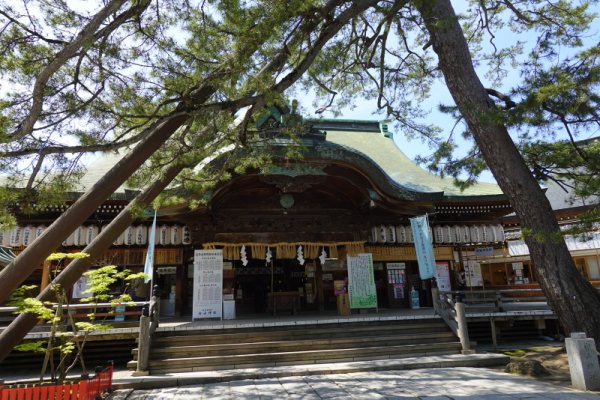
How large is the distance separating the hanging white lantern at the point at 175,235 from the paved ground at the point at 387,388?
5.66m

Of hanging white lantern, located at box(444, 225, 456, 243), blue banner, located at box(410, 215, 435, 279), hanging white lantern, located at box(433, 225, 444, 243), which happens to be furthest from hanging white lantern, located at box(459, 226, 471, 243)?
blue banner, located at box(410, 215, 435, 279)

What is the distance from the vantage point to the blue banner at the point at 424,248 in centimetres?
1162

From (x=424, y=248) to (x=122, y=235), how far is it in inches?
373

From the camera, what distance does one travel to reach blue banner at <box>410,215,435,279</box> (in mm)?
11625

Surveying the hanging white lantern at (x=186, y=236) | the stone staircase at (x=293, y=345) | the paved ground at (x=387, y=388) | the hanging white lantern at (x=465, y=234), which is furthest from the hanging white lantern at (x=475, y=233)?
the hanging white lantern at (x=186, y=236)

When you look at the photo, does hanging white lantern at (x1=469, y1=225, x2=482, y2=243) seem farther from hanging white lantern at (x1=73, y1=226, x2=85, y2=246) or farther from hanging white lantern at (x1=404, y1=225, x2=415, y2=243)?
hanging white lantern at (x1=73, y1=226, x2=85, y2=246)

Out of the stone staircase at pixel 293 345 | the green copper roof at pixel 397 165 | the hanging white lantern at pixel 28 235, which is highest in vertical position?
the green copper roof at pixel 397 165

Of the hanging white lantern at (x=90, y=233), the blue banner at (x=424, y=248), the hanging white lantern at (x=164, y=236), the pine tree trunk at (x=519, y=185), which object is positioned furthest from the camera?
the hanging white lantern at (x=164, y=236)

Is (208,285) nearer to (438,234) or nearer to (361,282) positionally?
(361,282)

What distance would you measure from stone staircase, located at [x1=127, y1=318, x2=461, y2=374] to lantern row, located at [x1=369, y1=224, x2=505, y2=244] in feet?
12.4

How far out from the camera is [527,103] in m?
6.30

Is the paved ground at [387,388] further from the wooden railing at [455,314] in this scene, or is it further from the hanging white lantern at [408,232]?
the hanging white lantern at [408,232]

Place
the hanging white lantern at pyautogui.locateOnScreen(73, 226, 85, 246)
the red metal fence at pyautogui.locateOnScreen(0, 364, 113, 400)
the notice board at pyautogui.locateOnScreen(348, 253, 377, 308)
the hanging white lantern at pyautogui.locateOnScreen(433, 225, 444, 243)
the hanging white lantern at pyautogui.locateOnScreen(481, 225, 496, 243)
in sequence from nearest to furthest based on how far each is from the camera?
the red metal fence at pyautogui.locateOnScreen(0, 364, 113, 400), the hanging white lantern at pyautogui.locateOnScreen(73, 226, 85, 246), the notice board at pyautogui.locateOnScreen(348, 253, 377, 308), the hanging white lantern at pyautogui.locateOnScreen(433, 225, 444, 243), the hanging white lantern at pyautogui.locateOnScreen(481, 225, 496, 243)

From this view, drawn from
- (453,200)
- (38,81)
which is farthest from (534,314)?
(38,81)
